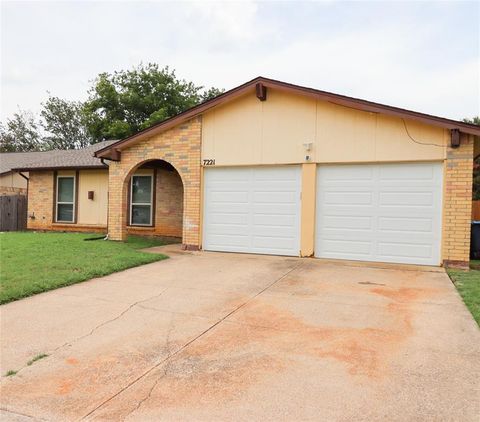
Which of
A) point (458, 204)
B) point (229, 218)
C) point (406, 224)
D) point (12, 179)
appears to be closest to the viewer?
point (458, 204)

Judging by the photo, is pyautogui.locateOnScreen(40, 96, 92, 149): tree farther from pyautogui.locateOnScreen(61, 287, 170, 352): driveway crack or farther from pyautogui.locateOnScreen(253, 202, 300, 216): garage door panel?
pyautogui.locateOnScreen(61, 287, 170, 352): driveway crack

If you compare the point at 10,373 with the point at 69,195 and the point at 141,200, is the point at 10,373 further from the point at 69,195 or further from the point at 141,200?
the point at 69,195

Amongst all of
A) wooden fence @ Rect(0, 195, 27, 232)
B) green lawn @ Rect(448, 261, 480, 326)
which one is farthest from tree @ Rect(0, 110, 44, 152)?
green lawn @ Rect(448, 261, 480, 326)

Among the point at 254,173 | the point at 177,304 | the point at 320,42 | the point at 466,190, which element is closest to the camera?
the point at 177,304

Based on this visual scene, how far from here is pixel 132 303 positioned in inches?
216

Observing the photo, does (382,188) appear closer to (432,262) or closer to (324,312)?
(432,262)

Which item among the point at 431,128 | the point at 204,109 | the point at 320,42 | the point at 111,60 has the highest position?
the point at 111,60

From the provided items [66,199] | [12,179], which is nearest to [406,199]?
[66,199]

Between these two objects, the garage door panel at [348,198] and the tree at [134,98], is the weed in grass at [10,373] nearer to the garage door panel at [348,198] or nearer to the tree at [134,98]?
the garage door panel at [348,198]

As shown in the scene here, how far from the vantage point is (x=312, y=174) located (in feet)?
31.2

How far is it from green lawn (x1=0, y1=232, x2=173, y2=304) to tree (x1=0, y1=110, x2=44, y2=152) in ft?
127

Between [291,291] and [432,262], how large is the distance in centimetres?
420

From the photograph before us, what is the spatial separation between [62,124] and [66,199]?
33350 mm

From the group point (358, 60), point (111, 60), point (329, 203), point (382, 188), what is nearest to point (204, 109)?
point (329, 203)
